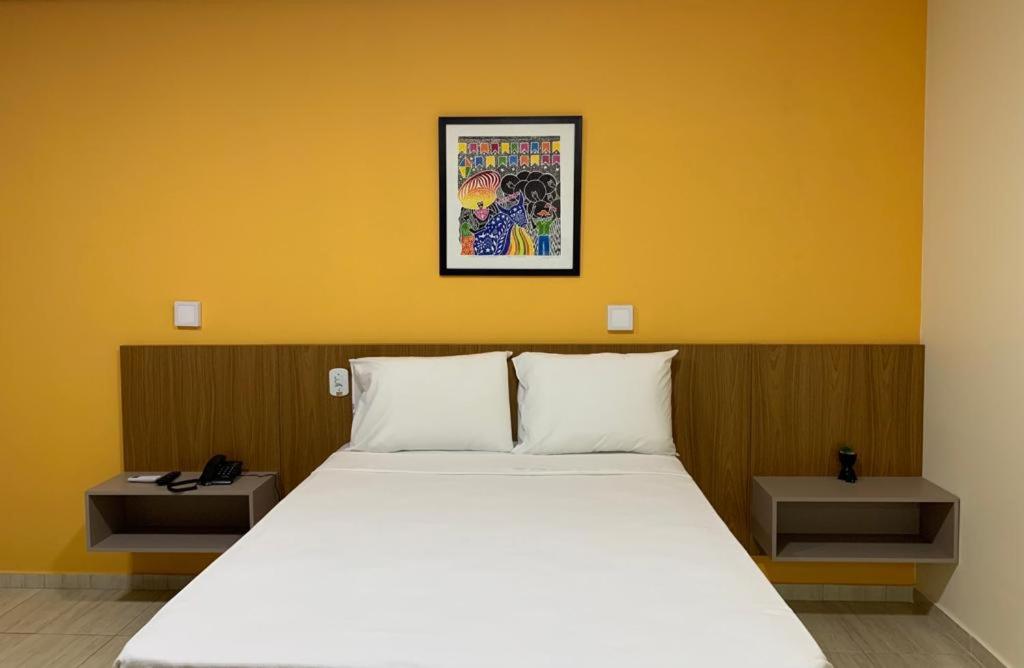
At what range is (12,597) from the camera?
337cm

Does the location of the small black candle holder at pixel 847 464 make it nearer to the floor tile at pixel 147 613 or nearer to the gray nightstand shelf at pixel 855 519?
the gray nightstand shelf at pixel 855 519

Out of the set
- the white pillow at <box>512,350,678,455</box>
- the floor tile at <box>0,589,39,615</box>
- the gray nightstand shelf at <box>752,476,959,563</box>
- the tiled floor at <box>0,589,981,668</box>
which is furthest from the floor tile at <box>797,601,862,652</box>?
the floor tile at <box>0,589,39,615</box>

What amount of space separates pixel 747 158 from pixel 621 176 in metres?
0.51

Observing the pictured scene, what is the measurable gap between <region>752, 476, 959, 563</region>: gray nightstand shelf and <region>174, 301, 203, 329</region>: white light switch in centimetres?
236

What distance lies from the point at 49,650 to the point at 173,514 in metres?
A: 0.64

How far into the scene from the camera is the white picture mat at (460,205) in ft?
10.8

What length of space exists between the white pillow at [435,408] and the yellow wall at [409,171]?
0.33 meters

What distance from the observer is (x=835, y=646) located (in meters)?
2.90

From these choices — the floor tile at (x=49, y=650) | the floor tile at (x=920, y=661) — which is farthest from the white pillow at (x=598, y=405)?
the floor tile at (x=49, y=650)

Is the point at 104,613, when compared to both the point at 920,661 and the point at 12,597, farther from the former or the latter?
the point at 920,661

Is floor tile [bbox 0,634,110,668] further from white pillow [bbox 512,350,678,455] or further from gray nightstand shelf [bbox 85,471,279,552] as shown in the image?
white pillow [bbox 512,350,678,455]

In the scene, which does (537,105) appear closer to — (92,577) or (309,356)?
(309,356)

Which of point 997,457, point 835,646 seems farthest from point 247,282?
point 997,457

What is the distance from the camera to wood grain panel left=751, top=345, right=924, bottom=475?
10.5 feet
